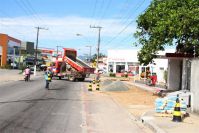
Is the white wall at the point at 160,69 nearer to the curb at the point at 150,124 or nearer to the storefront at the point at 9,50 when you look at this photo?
the curb at the point at 150,124

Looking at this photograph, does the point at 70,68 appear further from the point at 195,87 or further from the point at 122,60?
the point at 122,60

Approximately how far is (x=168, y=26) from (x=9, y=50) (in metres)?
99.6

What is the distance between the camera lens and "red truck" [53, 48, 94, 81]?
52500 mm

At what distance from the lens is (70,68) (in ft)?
173

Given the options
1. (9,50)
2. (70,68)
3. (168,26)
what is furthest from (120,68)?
(168,26)

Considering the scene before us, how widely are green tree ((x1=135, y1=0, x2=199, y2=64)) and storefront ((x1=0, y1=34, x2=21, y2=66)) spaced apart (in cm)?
8824

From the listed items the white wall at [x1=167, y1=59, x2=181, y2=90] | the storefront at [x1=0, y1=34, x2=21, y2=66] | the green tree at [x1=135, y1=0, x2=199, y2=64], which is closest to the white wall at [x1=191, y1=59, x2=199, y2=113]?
the green tree at [x1=135, y1=0, x2=199, y2=64]

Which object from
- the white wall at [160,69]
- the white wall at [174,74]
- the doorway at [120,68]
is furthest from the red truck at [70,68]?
the doorway at [120,68]

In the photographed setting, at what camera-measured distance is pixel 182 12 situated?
24.1 meters

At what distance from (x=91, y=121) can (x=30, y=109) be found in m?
3.62

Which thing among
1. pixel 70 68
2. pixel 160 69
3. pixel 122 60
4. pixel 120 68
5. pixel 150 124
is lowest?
pixel 150 124

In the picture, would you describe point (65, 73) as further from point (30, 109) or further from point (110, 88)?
point (30, 109)

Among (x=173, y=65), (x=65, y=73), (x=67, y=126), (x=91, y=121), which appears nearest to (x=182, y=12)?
(x=173, y=65)

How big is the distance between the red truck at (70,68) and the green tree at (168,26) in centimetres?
2370
